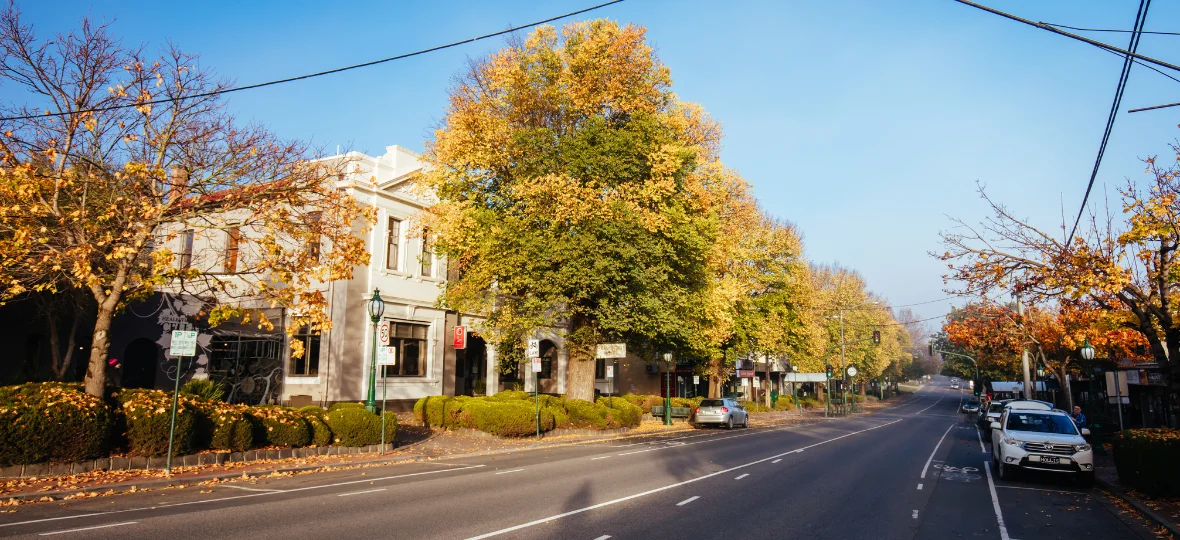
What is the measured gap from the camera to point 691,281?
27.5 m

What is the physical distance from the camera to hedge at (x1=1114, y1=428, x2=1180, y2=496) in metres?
12.1

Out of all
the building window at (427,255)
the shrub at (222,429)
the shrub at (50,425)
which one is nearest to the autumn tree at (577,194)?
the building window at (427,255)

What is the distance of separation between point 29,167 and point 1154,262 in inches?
855

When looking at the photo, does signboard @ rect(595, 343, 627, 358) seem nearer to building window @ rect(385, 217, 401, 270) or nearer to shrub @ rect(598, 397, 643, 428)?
shrub @ rect(598, 397, 643, 428)

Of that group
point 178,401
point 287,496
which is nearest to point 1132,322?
point 287,496

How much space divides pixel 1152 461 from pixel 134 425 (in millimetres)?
19065

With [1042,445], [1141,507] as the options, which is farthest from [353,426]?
[1141,507]

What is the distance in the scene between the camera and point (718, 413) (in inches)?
1336

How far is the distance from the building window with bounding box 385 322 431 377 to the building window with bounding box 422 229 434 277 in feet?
7.74

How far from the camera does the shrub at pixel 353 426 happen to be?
17.7 metres

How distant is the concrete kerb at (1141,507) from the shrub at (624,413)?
16915 millimetres

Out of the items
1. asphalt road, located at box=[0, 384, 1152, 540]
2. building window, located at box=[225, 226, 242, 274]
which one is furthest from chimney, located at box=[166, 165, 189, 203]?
asphalt road, located at box=[0, 384, 1152, 540]

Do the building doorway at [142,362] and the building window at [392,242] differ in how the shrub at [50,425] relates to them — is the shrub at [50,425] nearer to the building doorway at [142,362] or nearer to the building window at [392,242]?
the building window at [392,242]

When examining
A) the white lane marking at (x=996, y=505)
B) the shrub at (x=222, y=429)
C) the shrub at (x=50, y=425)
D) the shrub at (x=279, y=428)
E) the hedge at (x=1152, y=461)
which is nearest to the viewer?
the white lane marking at (x=996, y=505)
